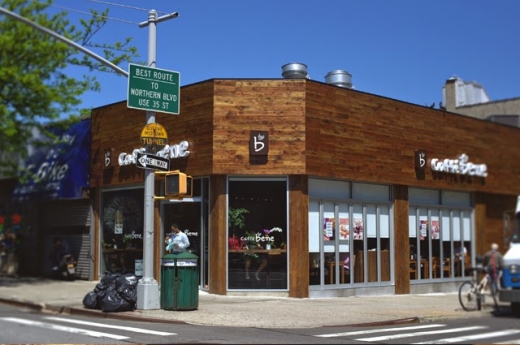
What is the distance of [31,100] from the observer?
890 inches

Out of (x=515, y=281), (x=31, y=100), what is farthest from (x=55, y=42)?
(x=515, y=281)

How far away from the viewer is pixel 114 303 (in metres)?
15.6

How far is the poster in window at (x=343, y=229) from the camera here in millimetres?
20578

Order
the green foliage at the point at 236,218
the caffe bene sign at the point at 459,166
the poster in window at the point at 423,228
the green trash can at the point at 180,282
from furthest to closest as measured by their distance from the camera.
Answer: the caffe bene sign at the point at 459,166
the poster in window at the point at 423,228
the green foliage at the point at 236,218
the green trash can at the point at 180,282

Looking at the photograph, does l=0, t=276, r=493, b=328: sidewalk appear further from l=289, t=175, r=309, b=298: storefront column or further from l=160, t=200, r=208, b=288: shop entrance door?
l=160, t=200, r=208, b=288: shop entrance door

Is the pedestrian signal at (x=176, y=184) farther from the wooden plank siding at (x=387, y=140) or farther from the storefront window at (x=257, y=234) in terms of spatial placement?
the wooden plank siding at (x=387, y=140)

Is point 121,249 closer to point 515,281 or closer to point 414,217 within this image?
point 414,217

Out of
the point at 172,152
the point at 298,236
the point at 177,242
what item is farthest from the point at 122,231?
the point at 298,236


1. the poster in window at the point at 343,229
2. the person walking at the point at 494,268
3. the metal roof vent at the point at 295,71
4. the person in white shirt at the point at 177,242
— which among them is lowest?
the person walking at the point at 494,268

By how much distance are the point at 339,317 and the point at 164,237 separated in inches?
307

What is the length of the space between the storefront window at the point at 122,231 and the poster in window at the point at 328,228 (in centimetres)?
608

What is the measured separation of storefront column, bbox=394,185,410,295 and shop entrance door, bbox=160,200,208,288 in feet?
20.8

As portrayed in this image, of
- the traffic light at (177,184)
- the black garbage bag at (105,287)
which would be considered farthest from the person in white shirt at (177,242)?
the traffic light at (177,184)

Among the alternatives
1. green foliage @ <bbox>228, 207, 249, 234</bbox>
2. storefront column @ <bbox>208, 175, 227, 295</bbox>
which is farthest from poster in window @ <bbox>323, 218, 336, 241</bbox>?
storefront column @ <bbox>208, 175, 227, 295</bbox>
